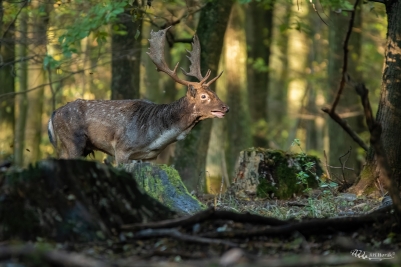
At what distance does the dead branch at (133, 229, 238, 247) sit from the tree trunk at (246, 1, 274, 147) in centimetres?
1722

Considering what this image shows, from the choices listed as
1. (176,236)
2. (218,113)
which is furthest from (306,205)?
(176,236)

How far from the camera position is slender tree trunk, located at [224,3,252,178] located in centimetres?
2017

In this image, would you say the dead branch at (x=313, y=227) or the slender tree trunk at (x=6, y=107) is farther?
the slender tree trunk at (x=6, y=107)

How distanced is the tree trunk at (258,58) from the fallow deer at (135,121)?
32.7 ft

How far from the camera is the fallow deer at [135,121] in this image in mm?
13375

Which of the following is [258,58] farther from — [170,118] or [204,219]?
[204,219]

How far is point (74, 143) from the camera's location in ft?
44.1

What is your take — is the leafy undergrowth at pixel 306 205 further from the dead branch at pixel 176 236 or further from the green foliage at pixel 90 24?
the green foliage at pixel 90 24

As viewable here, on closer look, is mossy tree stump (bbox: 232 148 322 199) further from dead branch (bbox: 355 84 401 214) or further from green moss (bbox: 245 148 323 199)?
dead branch (bbox: 355 84 401 214)

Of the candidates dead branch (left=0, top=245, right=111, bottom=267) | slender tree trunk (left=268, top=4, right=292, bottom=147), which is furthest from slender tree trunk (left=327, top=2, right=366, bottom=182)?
dead branch (left=0, top=245, right=111, bottom=267)

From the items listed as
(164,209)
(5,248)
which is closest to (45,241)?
(5,248)

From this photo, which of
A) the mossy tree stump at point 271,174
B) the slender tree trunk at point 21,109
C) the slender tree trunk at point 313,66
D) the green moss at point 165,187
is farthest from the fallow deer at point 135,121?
the slender tree trunk at point 313,66

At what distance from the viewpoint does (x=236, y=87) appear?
20.4 metres

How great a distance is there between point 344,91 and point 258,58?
4705 mm
